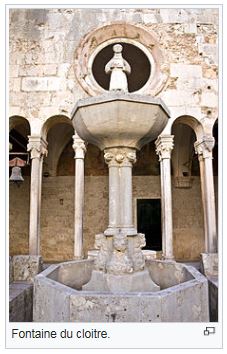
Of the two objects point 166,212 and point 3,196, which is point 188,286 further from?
point 166,212

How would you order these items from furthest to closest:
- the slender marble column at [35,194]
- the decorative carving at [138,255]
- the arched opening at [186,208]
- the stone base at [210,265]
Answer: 1. the arched opening at [186,208]
2. the slender marble column at [35,194]
3. the stone base at [210,265]
4. the decorative carving at [138,255]

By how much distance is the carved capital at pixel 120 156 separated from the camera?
3.34 meters

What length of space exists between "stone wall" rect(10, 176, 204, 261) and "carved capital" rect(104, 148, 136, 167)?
7087 millimetres

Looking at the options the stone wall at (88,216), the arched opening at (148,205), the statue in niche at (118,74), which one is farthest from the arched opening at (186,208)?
the statue in niche at (118,74)

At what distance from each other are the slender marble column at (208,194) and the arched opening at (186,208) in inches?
125

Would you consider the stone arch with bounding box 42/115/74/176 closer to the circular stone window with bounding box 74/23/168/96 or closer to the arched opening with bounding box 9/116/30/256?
the arched opening with bounding box 9/116/30/256

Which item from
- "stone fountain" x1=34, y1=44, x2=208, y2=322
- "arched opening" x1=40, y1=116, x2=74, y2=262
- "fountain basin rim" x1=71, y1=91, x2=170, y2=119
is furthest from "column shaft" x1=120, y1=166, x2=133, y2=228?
"arched opening" x1=40, y1=116, x2=74, y2=262

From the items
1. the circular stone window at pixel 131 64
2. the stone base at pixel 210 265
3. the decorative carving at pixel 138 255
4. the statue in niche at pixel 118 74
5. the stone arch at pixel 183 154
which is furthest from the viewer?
the stone arch at pixel 183 154

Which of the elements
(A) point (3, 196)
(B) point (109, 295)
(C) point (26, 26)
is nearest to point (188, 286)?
(B) point (109, 295)

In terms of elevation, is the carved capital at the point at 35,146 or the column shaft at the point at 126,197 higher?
the carved capital at the point at 35,146

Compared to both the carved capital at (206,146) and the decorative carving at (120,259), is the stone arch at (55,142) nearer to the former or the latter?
the carved capital at (206,146)

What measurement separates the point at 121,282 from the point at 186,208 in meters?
7.82

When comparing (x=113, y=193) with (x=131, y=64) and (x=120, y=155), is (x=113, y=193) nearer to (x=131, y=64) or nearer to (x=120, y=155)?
(x=120, y=155)

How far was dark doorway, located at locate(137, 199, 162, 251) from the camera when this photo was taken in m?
10.3
